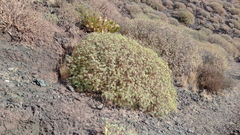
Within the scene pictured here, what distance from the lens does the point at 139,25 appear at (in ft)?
24.2

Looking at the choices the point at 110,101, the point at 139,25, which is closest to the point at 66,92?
the point at 110,101

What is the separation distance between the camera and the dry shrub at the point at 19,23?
4.77 m

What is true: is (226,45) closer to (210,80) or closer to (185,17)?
(185,17)

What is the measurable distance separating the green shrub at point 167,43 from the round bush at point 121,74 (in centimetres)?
192

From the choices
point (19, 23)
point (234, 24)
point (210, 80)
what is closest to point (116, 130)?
point (19, 23)

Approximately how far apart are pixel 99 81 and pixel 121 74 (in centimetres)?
45

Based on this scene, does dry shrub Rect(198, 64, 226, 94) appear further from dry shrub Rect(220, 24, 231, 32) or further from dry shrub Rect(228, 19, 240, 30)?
dry shrub Rect(228, 19, 240, 30)

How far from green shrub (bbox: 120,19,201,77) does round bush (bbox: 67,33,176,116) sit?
6.29ft

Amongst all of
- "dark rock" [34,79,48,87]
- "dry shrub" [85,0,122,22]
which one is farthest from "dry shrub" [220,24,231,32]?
"dark rock" [34,79,48,87]

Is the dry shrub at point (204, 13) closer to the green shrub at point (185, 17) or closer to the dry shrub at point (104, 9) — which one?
the green shrub at point (185, 17)

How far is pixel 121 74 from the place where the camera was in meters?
4.30

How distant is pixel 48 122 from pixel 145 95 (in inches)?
76.1

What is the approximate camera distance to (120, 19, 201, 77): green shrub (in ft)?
22.4

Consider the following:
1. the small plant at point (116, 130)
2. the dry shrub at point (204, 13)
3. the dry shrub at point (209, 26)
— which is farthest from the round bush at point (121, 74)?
the dry shrub at point (204, 13)
